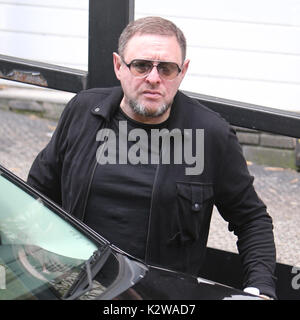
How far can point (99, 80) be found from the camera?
432 centimetres

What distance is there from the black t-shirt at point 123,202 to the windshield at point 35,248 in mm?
267

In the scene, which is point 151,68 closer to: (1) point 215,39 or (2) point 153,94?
(2) point 153,94

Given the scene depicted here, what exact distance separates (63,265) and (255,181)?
3.72m

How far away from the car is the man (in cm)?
27

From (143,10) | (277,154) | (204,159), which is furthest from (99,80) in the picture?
(277,154)

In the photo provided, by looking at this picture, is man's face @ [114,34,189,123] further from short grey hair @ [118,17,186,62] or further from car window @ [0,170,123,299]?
car window @ [0,170,123,299]

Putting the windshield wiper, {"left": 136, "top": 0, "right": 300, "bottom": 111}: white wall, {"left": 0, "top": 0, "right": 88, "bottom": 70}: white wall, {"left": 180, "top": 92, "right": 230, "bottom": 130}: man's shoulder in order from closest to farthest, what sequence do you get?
the windshield wiper < {"left": 180, "top": 92, "right": 230, "bottom": 130}: man's shoulder < {"left": 136, "top": 0, "right": 300, "bottom": 111}: white wall < {"left": 0, "top": 0, "right": 88, "bottom": 70}: white wall

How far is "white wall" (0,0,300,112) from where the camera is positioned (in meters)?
4.75

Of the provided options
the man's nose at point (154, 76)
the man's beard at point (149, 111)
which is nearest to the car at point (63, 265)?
the man's beard at point (149, 111)

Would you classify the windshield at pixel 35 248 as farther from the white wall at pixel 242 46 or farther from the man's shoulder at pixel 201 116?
the white wall at pixel 242 46

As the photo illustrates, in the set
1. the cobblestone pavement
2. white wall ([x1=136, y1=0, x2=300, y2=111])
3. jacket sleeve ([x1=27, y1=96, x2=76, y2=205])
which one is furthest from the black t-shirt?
the cobblestone pavement

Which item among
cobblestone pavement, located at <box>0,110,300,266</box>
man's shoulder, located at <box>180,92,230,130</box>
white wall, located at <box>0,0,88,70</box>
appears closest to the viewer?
man's shoulder, located at <box>180,92,230,130</box>

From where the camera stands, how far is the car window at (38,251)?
92.7 inches

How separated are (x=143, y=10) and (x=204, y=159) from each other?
6.26 ft
